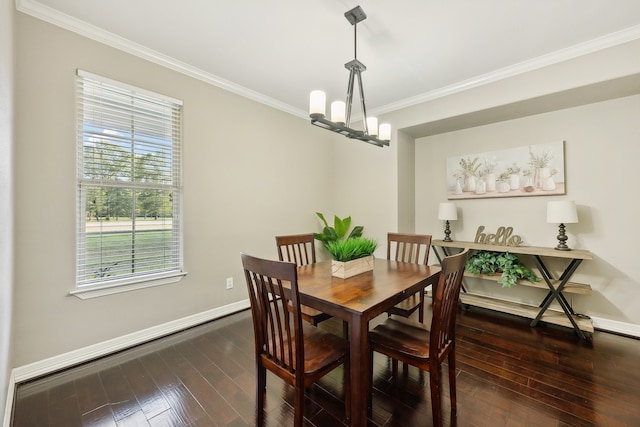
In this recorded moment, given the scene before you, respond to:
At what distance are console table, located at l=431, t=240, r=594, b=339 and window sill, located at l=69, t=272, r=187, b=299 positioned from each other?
8.92 ft

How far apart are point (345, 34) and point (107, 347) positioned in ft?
11.0

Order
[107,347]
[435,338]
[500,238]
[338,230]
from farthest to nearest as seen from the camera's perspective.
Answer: [338,230]
[500,238]
[107,347]
[435,338]

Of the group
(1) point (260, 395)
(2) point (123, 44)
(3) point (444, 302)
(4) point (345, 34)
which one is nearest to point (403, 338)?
(3) point (444, 302)

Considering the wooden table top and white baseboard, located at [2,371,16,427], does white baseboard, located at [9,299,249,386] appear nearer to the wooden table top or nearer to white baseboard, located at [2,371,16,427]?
white baseboard, located at [2,371,16,427]

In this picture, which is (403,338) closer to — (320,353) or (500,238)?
(320,353)

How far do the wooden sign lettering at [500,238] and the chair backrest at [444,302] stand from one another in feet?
7.07

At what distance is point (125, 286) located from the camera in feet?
7.84

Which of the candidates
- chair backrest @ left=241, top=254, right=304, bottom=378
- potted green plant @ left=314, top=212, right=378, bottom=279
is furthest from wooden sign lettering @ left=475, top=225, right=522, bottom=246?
chair backrest @ left=241, top=254, right=304, bottom=378

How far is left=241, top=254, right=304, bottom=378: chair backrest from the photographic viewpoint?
4.12ft

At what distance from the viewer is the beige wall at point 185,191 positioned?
1.95 metres

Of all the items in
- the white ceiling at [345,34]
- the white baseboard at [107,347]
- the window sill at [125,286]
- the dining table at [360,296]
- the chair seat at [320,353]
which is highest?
the white ceiling at [345,34]

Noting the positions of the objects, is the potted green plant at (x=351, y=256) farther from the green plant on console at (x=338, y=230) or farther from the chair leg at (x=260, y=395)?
the green plant on console at (x=338, y=230)

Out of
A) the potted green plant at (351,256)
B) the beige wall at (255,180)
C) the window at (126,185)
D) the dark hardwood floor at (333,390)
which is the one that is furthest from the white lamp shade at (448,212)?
the window at (126,185)

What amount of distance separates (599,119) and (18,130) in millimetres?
5174
